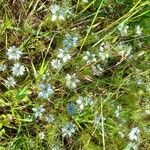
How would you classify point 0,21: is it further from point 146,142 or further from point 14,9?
point 146,142

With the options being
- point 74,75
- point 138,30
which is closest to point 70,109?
point 74,75

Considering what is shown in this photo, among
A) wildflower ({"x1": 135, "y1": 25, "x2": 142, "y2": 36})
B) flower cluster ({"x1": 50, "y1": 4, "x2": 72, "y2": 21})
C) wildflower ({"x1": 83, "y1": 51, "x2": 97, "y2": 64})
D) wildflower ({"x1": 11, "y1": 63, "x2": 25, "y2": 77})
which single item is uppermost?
flower cluster ({"x1": 50, "y1": 4, "x2": 72, "y2": 21})

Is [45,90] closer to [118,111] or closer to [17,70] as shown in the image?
[17,70]

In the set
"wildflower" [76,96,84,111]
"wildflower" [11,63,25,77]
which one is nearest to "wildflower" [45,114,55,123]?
"wildflower" [76,96,84,111]

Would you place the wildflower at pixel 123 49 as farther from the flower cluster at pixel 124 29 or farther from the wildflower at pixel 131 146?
the wildflower at pixel 131 146

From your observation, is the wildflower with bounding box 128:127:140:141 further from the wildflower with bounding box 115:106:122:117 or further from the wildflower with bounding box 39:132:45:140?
the wildflower with bounding box 39:132:45:140

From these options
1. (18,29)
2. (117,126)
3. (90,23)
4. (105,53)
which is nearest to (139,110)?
(117,126)

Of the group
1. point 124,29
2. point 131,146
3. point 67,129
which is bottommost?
point 131,146
